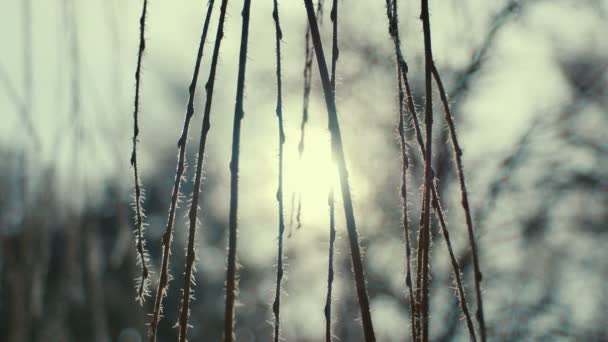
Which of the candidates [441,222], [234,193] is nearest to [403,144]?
[441,222]

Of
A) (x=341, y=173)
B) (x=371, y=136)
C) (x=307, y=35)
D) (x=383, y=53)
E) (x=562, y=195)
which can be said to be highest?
(x=383, y=53)

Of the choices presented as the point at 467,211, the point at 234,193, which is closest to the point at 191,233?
the point at 234,193

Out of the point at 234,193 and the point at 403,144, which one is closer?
the point at 234,193

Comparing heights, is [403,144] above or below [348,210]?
above

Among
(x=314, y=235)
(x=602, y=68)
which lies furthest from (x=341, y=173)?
(x=314, y=235)

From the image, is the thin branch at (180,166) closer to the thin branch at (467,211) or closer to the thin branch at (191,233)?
the thin branch at (191,233)

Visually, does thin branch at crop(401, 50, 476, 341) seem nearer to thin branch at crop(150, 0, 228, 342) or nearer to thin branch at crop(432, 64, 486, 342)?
thin branch at crop(432, 64, 486, 342)

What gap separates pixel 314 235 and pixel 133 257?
7.82 ft

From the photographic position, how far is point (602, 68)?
241cm

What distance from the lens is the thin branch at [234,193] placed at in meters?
0.33

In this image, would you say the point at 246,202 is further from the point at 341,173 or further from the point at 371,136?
the point at 341,173

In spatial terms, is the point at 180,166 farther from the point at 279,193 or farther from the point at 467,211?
the point at 467,211

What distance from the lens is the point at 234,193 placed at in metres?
0.37

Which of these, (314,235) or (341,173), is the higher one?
(314,235)
